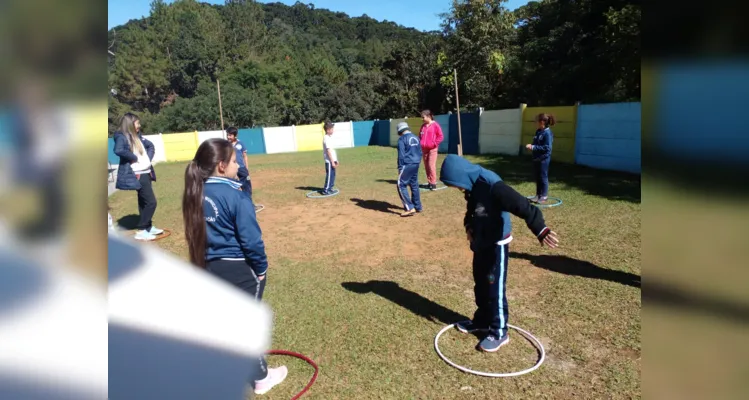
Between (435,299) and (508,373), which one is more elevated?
(435,299)

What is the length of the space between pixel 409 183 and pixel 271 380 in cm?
608

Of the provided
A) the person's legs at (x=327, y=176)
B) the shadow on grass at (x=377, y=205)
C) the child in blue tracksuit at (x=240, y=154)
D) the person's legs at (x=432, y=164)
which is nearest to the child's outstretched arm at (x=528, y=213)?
the shadow on grass at (x=377, y=205)

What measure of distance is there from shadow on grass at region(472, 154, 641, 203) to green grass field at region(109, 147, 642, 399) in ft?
0.45

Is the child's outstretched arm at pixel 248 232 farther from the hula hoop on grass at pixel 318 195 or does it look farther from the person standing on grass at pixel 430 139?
the hula hoop on grass at pixel 318 195

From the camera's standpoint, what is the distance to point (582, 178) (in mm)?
12398

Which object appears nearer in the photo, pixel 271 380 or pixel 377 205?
pixel 271 380

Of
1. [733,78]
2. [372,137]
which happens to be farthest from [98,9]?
[372,137]

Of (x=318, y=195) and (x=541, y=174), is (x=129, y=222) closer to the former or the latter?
(x=318, y=195)

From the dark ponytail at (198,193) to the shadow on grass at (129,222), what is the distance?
7192 mm

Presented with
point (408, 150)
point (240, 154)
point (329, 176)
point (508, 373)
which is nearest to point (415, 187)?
point (408, 150)

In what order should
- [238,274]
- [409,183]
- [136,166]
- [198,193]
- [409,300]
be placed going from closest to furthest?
[198,193], [238,274], [409,300], [136,166], [409,183]

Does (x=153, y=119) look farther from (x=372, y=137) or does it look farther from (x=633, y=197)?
(x=633, y=197)

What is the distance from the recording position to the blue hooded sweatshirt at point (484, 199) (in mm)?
3794

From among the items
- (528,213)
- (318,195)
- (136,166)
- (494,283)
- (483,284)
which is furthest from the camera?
(318,195)
